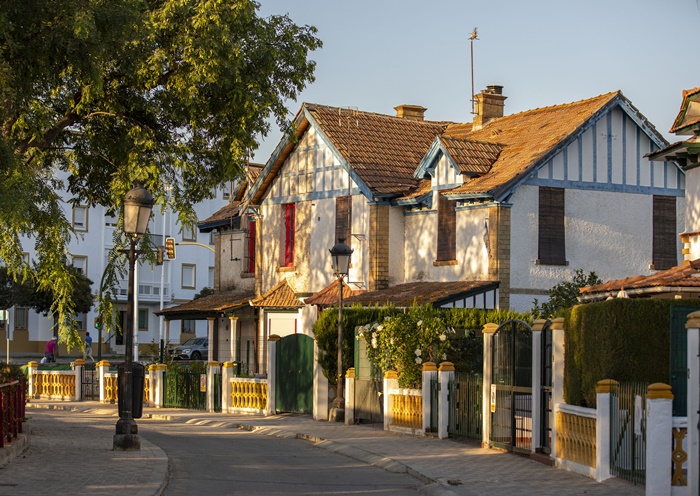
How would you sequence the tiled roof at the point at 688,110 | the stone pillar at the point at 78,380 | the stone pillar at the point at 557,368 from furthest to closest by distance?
the stone pillar at the point at 78,380, the tiled roof at the point at 688,110, the stone pillar at the point at 557,368

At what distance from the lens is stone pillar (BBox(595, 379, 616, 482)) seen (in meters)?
14.6

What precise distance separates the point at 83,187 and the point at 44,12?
836 cm

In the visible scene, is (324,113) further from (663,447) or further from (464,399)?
(663,447)

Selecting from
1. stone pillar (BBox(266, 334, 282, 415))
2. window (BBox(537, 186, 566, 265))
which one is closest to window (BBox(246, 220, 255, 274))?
window (BBox(537, 186, 566, 265))

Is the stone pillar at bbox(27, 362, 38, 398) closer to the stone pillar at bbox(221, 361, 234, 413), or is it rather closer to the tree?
the stone pillar at bbox(221, 361, 234, 413)

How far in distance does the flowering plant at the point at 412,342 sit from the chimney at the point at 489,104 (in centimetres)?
1735

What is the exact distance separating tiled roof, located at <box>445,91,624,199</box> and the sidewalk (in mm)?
9644

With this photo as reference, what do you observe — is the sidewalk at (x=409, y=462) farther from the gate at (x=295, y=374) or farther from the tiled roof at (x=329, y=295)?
the tiled roof at (x=329, y=295)

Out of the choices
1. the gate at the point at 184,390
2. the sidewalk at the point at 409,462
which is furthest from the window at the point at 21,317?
the sidewalk at the point at 409,462

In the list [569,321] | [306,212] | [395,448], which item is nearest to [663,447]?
[569,321]

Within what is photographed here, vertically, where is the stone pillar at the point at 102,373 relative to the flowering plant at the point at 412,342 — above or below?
below

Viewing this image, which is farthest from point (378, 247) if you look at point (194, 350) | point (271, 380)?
point (194, 350)

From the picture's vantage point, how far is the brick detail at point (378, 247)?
113ft

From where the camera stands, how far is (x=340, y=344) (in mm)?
25125
